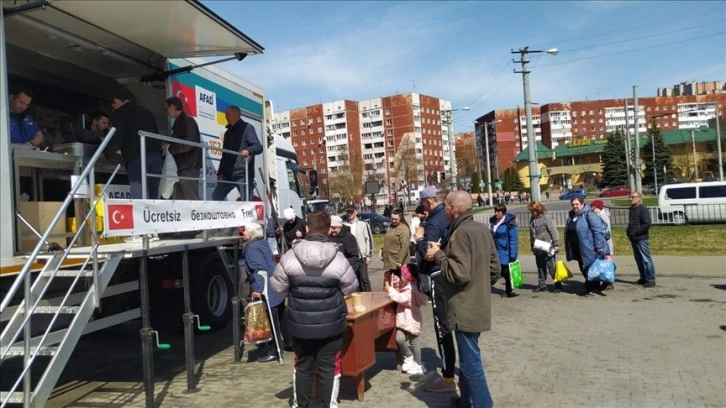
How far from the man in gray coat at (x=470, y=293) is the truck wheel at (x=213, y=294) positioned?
4456 mm

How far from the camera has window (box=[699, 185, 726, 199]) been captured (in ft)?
82.5

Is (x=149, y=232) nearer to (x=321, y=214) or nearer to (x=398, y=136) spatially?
(x=321, y=214)

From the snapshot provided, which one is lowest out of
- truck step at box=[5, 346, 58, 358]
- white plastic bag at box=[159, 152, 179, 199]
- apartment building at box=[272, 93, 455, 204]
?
truck step at box=[5, 346, 58, 358]

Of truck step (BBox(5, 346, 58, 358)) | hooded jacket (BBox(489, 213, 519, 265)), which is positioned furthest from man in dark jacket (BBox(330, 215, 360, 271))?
truck step (BBox(5, 346, 58, 358))

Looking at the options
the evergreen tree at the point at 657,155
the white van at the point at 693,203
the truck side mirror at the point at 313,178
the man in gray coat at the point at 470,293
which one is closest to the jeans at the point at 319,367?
the man in gray coat at the point at 470,293

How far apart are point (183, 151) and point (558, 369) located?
5078mm

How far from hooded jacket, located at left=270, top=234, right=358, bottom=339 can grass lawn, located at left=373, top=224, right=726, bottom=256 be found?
14.4 meters

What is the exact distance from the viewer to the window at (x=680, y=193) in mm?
25656

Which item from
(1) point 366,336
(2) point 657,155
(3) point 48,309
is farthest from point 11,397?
(2) point 657,155

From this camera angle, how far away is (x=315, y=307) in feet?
15.0

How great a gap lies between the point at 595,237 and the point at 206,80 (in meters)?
7.30

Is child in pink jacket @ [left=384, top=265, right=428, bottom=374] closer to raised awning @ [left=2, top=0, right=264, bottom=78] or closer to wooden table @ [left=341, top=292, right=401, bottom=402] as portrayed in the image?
wooden table @ [left=341, top=292, right=401, bottom=402]

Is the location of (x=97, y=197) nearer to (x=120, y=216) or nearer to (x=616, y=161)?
(x=120, y=216)

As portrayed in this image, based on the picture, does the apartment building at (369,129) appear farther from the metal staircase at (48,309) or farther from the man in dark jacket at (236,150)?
the metal staircase at (48,309)
